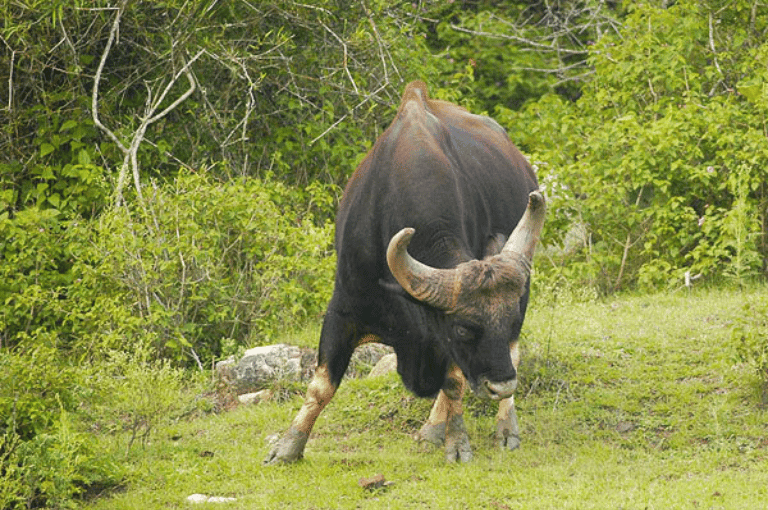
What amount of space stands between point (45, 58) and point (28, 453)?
581 cm

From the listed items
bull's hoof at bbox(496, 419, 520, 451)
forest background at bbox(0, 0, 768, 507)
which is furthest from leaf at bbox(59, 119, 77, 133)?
bull's hoof at bbox(496, 419, 520, 451)

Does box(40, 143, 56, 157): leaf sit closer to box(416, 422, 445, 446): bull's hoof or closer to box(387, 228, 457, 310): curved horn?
box(416, 422, 445, 446): bull's hoof

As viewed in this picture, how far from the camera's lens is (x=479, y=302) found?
20.2ft

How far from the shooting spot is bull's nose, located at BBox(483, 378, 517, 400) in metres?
6.06

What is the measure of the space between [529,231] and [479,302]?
0.60 m

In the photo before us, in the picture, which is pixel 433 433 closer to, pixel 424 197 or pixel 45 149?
pixel 424 197

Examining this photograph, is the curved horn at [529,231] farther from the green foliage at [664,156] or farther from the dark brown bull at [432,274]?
the green foliage at [664,156]

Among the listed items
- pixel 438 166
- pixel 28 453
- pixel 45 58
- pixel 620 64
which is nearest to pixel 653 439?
pixel 438 166

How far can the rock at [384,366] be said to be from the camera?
884 cm

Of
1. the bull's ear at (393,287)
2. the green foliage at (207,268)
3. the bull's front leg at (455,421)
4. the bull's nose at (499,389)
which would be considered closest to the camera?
the bull's nose at (499,389)

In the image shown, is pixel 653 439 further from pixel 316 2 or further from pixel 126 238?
pixel 316 2

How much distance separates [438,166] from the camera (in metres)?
6.84

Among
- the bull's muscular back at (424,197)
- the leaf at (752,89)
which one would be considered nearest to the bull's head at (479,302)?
the bull's muscular back at (424,197)

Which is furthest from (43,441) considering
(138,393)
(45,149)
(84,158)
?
(45,149)
